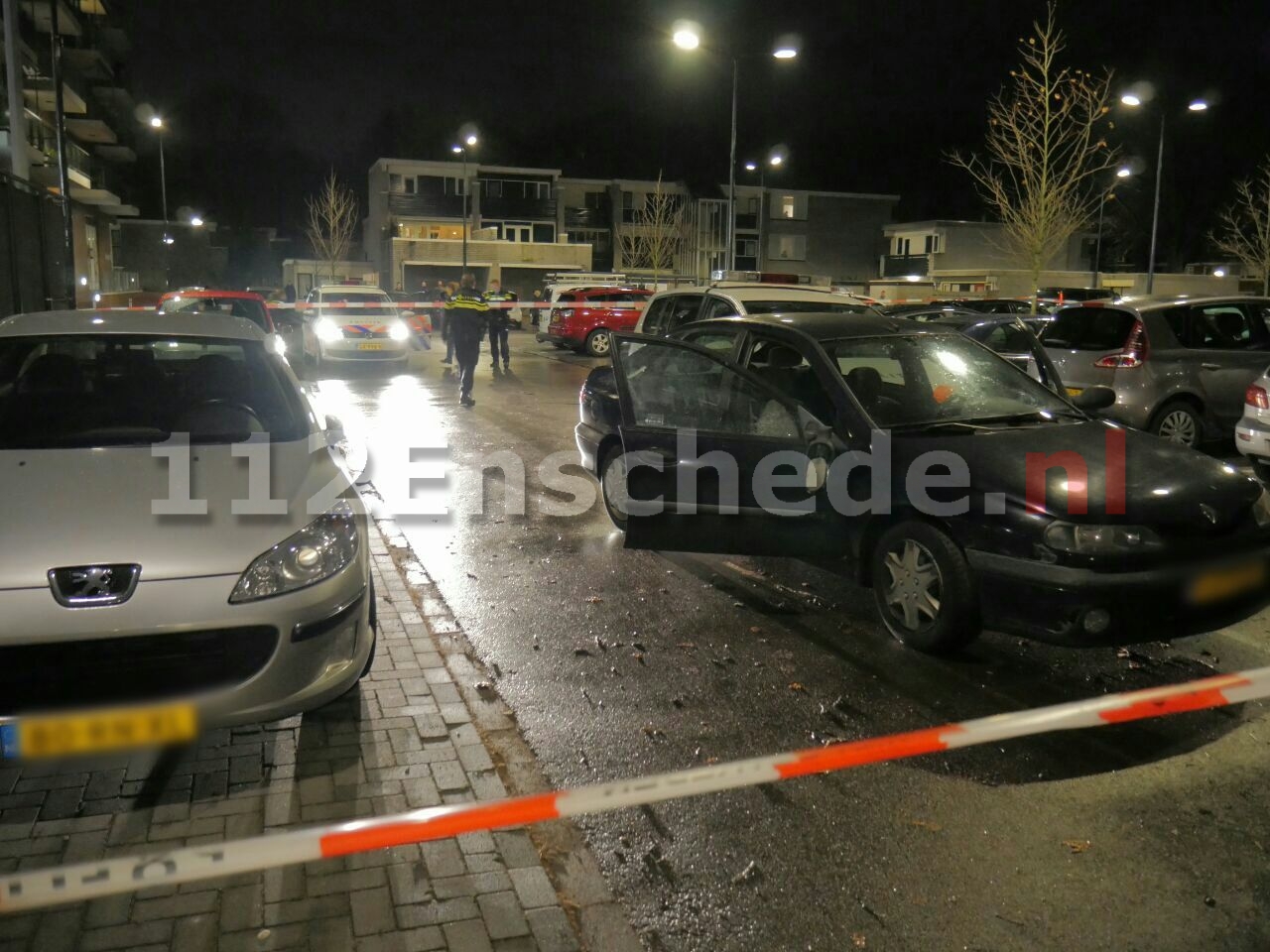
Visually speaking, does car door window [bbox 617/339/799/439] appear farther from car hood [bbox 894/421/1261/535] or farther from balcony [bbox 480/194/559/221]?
balcony [bbox 480/194/559/221]

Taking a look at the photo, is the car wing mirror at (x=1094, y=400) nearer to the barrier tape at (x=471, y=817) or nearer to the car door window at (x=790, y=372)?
the car door window at (x=790, y=372)

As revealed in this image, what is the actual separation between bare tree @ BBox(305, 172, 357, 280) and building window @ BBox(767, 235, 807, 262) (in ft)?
81.2

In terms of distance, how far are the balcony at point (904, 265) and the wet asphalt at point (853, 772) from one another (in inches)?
2047

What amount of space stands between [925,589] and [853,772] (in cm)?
141

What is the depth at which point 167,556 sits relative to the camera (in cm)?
373

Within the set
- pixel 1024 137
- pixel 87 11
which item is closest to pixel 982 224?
pixel 1024 137

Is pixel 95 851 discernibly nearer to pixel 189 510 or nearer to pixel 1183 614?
pixel 189 510

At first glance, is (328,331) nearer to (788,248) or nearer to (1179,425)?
(1179,425)

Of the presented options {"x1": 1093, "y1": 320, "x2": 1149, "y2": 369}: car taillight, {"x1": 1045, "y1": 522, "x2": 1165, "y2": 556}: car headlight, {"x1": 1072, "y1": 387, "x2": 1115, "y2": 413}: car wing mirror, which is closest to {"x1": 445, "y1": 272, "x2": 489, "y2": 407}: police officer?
{"x1": 1093, "y1": 320, "x2": 1149, "y2": 369}: car taillight

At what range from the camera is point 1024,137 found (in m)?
19.2

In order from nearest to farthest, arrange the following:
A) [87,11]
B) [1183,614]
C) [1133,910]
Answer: [1133,910] → [1183,614] → [87,11]

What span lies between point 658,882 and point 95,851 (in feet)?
6.08

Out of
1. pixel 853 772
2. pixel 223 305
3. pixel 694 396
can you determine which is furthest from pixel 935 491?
pixel 223 305

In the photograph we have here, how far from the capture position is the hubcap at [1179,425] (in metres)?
11.0
